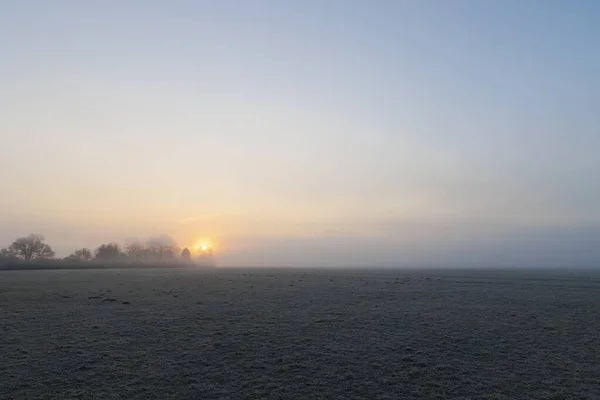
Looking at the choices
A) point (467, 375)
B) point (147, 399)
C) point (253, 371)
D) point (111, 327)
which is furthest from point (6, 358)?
point (467, 375)

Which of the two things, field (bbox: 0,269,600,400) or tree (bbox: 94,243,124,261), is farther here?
tree (bbox: 94,243,124,261)

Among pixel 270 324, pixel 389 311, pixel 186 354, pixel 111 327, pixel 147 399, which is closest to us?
pixel 147 399

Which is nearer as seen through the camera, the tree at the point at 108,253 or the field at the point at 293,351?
the field at the point at 293,351

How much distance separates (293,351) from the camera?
56.4ft

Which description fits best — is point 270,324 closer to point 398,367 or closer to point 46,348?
point 398,367

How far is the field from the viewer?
43.6 feet

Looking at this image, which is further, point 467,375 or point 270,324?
point 270,324

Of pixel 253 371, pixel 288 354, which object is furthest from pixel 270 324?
pixel 253 371

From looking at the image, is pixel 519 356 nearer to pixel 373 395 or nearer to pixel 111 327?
pixel 373 395

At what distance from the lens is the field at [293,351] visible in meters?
13.3

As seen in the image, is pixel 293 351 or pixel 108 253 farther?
pixel 108 253

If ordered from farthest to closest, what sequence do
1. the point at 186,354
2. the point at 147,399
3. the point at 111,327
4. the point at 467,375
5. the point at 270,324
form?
the point at 270,324, the point at 111,327, the point at 186,354, the point at 467,375, the point at 147,399

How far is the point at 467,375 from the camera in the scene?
48.3ft

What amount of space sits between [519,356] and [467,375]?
3642 mm
